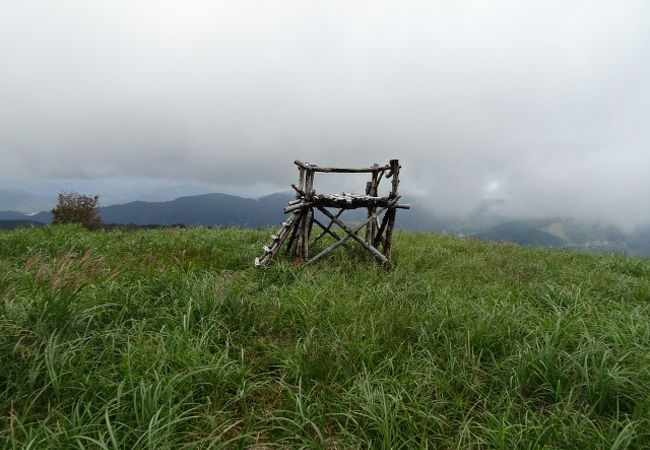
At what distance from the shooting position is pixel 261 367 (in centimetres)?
335

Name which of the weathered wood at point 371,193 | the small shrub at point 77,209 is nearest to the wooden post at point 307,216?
the weathered wood at point 371,193

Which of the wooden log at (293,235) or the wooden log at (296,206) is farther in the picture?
the wooden log at (293,235)

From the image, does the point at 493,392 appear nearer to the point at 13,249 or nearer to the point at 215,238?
the point at 215,238

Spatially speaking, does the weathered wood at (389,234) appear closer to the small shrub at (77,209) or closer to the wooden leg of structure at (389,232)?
the wooden leg of structure at (389,232)

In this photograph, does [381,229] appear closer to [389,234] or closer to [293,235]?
[389,234]

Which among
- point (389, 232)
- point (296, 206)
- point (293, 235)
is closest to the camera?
point (296, 206)

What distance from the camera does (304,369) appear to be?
10.4 feet

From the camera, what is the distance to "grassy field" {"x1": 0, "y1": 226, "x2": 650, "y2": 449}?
242 centimetres

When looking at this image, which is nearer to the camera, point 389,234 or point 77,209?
point 389,234

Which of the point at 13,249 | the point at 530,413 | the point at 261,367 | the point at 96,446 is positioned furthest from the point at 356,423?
the point at 13,249

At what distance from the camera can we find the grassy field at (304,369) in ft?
7.95

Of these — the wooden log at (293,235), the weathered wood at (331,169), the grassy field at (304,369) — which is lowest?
the grassy field at (304,369)

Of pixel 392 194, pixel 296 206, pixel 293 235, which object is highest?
pixel 392 194

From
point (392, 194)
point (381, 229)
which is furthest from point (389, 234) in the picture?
point (392, 194)
